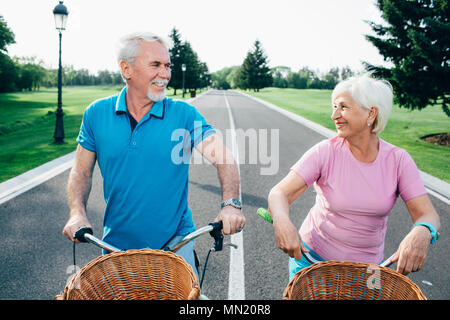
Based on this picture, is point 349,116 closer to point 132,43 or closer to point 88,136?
point 132,43

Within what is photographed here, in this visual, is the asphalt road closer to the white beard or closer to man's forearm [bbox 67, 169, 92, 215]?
man's forearm [bbox 67, 169, 92, 215]

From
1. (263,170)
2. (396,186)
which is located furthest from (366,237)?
(263,170)

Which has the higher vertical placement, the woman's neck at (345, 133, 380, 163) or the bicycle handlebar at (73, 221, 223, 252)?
the woman's neck at (345, 133, 380, 163)

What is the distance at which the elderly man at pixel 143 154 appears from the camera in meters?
1.96

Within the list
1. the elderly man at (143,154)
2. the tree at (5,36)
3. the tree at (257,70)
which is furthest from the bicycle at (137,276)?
the tree at (257,70)

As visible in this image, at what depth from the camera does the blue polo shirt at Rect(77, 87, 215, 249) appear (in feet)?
6.42

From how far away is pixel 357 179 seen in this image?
2.00 meters

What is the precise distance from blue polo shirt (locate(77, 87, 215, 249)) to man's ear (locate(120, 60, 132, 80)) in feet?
0.38

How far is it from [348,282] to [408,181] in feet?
2.60

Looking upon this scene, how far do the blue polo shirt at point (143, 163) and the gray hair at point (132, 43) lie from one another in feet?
0.76

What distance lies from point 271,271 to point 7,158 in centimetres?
875

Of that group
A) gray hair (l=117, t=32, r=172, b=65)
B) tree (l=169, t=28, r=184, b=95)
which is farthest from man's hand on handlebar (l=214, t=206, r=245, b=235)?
tree (l=169, t=28, r=184, b=95)

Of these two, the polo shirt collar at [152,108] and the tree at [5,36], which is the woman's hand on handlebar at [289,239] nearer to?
the polo shirt collar at [152,108]

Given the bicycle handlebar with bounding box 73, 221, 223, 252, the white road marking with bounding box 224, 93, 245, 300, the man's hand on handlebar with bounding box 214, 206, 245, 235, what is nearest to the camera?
the bicycle handlebar with bounding box 73, 221, 223, 252
